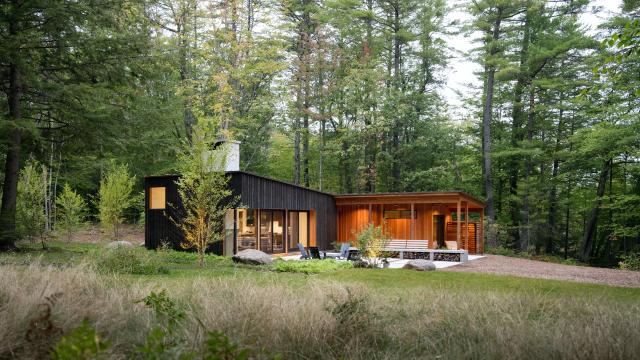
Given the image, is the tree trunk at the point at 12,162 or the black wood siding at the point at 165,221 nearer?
the tree trunk at the point at 12,162

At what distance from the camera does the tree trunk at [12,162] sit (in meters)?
13.9

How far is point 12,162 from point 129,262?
6582 mm

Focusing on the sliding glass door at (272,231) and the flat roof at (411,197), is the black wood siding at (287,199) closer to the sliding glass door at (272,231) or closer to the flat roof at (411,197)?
the sliding glass door at (272,231)

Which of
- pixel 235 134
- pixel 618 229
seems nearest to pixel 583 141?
pixel 618 229

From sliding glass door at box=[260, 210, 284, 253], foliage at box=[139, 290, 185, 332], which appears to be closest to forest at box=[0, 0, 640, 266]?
sliding glass door at box=[260, 210, 284, 253]

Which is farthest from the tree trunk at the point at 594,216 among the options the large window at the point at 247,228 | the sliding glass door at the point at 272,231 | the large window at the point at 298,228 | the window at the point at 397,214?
the large window at the point at 247,228

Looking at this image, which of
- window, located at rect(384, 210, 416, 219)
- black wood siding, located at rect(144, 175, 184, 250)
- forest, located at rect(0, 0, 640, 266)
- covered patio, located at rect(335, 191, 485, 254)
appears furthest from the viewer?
forest, located at rect(0, 0, 640, 266)

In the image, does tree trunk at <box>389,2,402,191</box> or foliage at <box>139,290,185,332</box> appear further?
tree trunk at <box>389,2,402,191</box>

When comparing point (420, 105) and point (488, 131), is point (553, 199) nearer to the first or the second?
point (488, 131)

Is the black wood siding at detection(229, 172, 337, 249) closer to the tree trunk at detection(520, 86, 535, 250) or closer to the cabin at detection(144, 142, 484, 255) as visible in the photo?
the cabin at detection(144, 142, 484, 255)

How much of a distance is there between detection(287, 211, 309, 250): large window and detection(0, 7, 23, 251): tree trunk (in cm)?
942

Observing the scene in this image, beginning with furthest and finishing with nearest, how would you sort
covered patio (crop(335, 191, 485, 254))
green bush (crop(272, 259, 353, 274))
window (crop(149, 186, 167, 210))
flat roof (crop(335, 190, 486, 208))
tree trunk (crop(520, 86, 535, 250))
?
tree trunk (crop(520, 86, 535, 250)) < covered patio (crop(335, 191, 485, 254)) < flat roof (crop(335, 190, 486, 208)) < window (crop(149, 186, 167, 210)) < green bush (crop(272, 259, 353, 274))

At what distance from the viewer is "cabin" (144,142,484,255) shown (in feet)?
56.0

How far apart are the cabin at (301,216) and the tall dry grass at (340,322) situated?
9538 millimetres
